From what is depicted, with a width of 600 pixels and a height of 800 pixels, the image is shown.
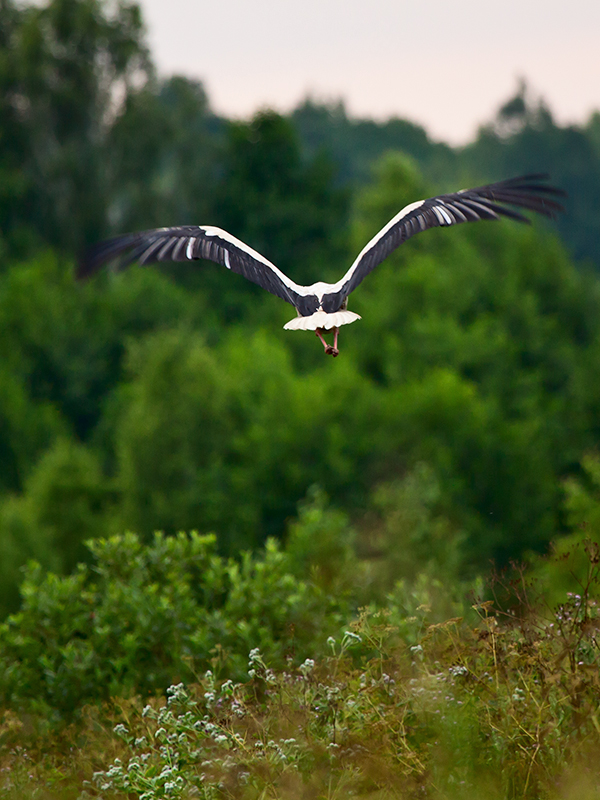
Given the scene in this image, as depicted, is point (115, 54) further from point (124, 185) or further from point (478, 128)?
point (478, 128)

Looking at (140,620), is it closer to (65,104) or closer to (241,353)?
(241,353)

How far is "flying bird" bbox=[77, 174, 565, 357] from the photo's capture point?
10.5 metres

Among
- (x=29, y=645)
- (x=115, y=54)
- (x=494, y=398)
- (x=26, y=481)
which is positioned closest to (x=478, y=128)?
(x=115, y=54)

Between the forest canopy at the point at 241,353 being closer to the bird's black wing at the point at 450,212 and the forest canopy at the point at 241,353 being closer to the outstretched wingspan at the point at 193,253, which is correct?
the outstretched wingspan at the point at 193,253

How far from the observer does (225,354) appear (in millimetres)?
60000

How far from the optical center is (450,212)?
37.0 ft

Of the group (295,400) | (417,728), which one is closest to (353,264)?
(417,728)

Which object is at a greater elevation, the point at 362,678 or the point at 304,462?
the point at 362,678

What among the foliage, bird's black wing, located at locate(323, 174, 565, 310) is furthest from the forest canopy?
bird's black wing, located at locate(323, 174, 565, 310)

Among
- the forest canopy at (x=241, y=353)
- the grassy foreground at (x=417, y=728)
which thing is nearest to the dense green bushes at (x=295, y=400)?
the forest canopy at (x=241, y=353)

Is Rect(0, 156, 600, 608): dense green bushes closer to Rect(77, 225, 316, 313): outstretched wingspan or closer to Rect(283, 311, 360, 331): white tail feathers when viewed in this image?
Rect(77, 225, 316, 313): outstretched wingspan

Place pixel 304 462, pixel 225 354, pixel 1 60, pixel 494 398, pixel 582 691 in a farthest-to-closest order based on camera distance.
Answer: pixel 1 60
pixel 225 354
pixel 494 398
pixel 304 462
pixel 582 691

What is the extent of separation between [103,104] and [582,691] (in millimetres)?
62378

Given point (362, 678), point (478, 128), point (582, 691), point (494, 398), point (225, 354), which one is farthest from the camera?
point (478, 128)
